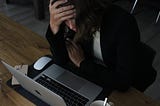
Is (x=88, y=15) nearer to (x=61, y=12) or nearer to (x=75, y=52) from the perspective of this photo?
(x=61, y=12)

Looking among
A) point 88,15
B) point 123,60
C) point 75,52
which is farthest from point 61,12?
point 123,60

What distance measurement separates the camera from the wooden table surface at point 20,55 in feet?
3.17

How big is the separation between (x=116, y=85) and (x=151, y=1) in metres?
2.61

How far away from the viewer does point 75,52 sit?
120cm

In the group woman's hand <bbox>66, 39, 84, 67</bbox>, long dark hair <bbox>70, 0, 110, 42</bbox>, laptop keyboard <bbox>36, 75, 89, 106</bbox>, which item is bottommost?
laptop keyboard <bbox>36, 75, 89, 106</bbox>

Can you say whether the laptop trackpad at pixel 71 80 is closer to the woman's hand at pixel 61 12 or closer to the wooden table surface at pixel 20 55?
the wooden table surface at pixel 20 55

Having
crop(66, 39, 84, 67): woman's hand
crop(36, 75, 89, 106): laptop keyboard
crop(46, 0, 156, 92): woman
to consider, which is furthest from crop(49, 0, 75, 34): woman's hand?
crop(36, 75, 89, 106): laptop keyboard

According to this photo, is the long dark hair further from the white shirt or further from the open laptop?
the open laptop

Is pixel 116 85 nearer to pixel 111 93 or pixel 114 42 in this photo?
pixel 111 93

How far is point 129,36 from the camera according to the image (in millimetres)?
1074

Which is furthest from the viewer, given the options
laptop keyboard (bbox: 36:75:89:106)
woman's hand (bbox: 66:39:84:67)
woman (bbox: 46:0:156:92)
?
woman's hand (bbox: 66:39:84:67)

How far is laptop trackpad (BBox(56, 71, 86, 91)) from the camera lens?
1026mm

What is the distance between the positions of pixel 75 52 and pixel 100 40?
0.46 feet

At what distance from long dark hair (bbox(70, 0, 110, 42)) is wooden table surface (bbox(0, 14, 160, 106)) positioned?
9.7 inches
